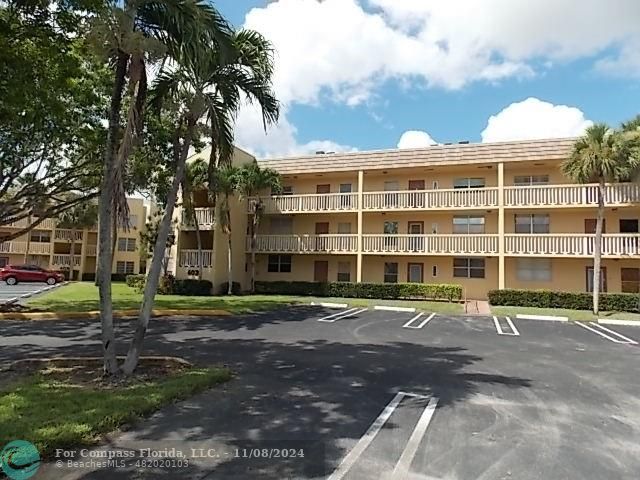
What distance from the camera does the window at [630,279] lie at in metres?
23.7

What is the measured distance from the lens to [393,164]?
2730cm

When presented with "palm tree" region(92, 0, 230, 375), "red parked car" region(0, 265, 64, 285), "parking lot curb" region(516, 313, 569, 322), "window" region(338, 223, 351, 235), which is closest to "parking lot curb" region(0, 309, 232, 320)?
"palm tree" region(92, 0, 230, 375)

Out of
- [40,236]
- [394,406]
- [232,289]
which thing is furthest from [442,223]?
[40,236]

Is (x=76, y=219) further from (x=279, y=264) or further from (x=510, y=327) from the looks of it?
(x=510, y=327)

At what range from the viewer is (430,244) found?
2603 centimetres

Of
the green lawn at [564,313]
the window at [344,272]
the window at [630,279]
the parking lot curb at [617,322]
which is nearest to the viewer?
the parking lot curb at [617,322]

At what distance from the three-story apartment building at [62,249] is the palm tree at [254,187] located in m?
22.2

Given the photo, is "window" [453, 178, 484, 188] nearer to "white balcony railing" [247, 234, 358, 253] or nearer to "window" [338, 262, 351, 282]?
"white balcony railing" [247, 234, 358, 253]

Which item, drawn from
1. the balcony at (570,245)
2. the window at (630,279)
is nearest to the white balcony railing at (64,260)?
the balcony at (570,245)

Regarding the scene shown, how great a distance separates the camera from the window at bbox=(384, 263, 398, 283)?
94.0 ft

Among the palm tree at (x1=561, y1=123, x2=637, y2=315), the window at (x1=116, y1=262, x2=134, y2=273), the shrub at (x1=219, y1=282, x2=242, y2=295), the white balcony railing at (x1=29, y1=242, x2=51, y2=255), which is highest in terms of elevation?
the palm tree at (x1=561, y1=123, x2=637, y2=315)

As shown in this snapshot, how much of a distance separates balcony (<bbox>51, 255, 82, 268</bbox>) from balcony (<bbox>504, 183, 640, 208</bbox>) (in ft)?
134

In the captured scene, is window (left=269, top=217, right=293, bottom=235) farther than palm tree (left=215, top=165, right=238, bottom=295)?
Yes

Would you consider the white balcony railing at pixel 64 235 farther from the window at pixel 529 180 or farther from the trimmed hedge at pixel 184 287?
the window at pixel 529 180
